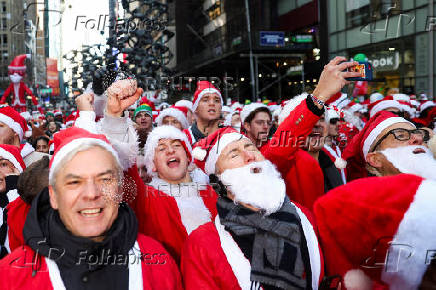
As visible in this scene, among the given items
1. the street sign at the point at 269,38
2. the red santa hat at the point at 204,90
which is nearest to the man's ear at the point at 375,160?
the red santa hat at the point at 204,90

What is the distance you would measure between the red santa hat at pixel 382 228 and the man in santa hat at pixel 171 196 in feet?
4.85

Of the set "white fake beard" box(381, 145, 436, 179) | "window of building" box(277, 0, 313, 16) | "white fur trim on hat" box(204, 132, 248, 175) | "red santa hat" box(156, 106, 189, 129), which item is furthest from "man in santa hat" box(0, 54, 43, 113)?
"window of building" box(277, 0, 313, 16)

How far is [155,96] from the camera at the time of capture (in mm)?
12305

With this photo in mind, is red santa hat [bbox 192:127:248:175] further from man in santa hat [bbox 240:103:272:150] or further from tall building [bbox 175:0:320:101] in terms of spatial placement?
tall building [bbox 175:0:320:101]

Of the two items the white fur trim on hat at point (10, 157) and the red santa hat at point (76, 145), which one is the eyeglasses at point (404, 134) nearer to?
the red santa hat at point (76, 145)

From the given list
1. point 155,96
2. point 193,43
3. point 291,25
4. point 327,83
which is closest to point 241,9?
point 291,25

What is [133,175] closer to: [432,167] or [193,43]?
[432,167]

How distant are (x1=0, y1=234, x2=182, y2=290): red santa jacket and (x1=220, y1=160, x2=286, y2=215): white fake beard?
0.58 metres

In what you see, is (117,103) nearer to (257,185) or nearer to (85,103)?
(85,103)

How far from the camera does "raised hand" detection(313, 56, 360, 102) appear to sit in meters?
2.72

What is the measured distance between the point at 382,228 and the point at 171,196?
6.90 feet

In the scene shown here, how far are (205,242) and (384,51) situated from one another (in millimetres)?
19346

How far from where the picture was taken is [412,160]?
7.75ft

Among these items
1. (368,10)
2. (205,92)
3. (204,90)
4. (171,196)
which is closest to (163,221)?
(171,196)
